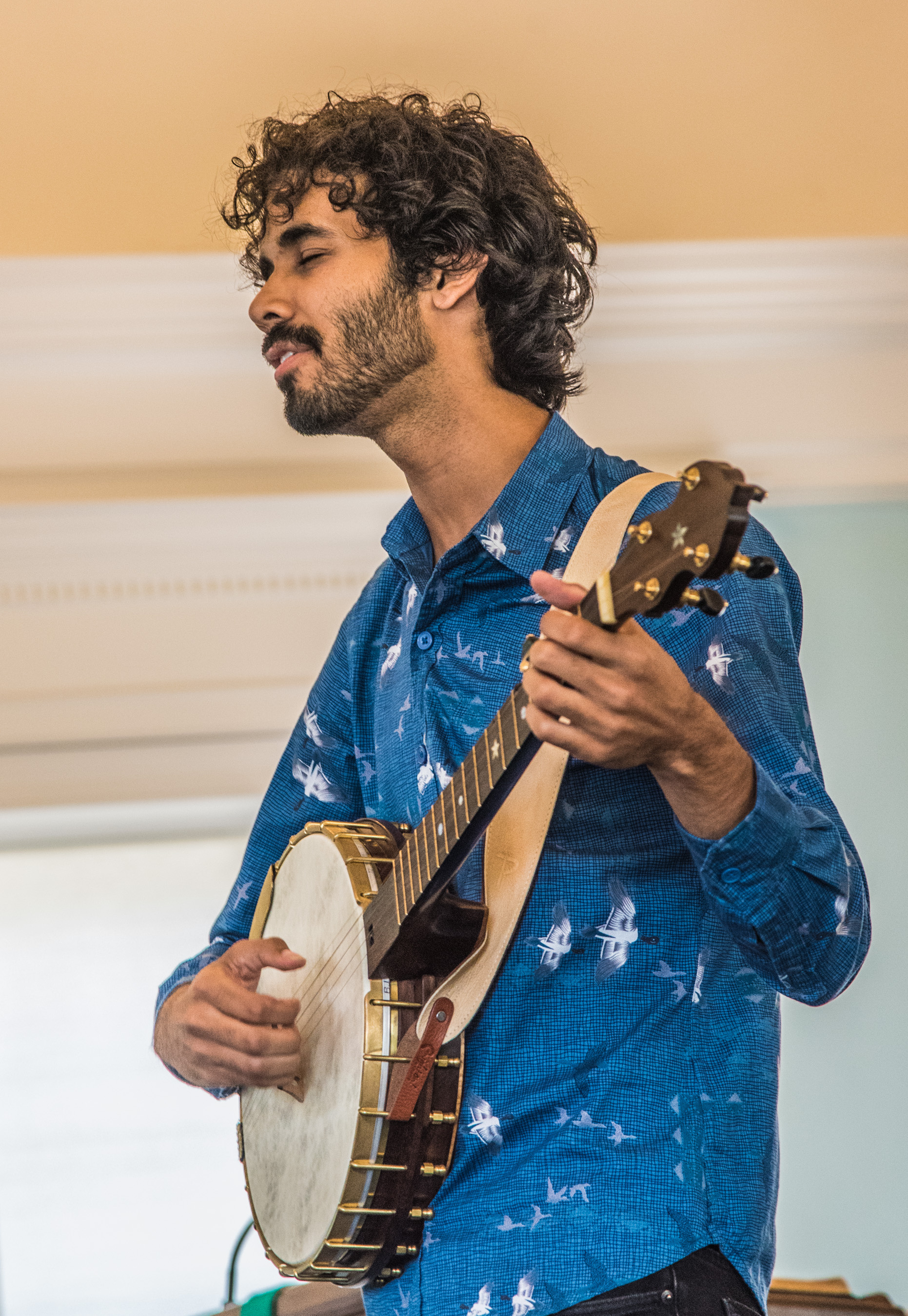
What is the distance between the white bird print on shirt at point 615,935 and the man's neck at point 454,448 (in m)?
0.43

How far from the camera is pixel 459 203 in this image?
5.11 ft

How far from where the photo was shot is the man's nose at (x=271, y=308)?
1.45 meters

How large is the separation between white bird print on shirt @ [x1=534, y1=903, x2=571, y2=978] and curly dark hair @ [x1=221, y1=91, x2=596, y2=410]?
63 cm

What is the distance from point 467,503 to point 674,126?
1.30 m

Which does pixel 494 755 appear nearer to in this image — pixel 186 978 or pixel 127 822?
pixel 186 978

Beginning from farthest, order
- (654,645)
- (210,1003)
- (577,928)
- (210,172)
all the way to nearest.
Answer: (210,172) < (210,1003) < (577,928) < (654,645)

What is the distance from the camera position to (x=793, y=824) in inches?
36.3

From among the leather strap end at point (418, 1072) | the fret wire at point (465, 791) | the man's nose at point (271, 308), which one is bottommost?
the leather strap end at point (418, 1072)

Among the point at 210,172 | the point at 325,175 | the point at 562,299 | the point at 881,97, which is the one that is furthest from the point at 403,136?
the point at 881,97

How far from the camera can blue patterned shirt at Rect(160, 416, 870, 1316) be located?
953 millimetres

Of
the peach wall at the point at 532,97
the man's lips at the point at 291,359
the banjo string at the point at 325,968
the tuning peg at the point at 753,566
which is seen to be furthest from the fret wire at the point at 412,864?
the peach wall at the point at 532,97

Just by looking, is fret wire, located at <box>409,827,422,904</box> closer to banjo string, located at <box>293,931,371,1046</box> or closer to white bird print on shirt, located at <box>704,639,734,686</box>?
banjo string, located at <box>293,931,371,1046</box>

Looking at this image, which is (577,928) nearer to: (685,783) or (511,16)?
(685,783)

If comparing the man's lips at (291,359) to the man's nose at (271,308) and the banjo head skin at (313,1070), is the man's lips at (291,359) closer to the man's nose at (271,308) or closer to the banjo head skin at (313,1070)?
the man's nose at (271,308)
